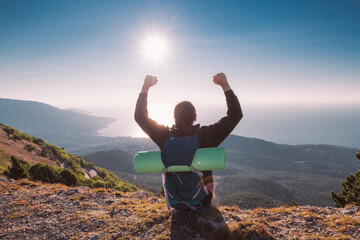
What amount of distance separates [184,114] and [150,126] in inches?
33.9

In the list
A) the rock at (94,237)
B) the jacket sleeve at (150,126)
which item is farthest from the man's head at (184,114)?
the rock at (94,237)

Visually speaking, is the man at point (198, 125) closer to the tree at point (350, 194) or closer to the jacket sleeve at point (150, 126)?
the jacket sleeve at point (150, 126)

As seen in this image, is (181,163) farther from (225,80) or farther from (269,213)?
(269,213)

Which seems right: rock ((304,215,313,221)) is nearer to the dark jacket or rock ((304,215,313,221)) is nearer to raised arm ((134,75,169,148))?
the dark jacket

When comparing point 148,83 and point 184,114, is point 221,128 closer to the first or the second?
point 184,114

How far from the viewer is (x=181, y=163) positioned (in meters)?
3.58

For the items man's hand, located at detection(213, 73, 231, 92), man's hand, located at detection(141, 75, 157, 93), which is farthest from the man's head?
man's hand, located at detection(141, 75, 157, 93)

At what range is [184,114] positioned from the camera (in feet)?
12.5

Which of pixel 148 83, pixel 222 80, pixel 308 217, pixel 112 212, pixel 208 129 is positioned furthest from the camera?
pixel 112 212

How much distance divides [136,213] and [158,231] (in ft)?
5.01

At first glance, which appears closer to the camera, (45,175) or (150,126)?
(150,126)

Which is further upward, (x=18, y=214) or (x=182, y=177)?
(x=182, y=177)

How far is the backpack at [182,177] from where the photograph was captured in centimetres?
358

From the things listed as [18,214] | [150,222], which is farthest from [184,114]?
[18,214]
